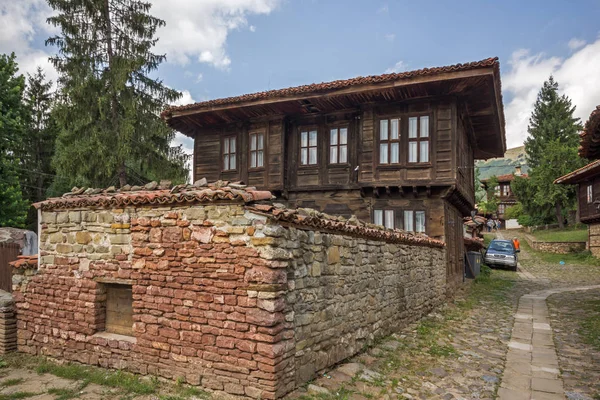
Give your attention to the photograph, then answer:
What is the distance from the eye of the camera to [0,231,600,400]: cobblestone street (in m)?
4.88

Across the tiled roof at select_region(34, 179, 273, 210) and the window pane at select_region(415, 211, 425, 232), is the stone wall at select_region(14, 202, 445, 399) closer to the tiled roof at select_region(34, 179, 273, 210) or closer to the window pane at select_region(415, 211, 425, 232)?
the tiled roof at select_region(34, 179, 273, 210)

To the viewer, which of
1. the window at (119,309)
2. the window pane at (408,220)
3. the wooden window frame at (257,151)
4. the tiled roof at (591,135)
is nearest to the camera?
the window at (119,309)

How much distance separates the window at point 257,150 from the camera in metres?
13.0

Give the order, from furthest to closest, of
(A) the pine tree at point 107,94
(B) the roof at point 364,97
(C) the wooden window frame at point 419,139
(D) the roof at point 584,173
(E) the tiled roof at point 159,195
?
(D) the roof at point 584,173
(A) the pine tree at point 107,94
(C) the wooden window frame at point 419,139
(B) the roof at point 364,97
(E) the tiled roof at point 159,195

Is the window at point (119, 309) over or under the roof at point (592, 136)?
under

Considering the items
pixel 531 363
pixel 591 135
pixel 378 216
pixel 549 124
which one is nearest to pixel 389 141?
pixel 378 216

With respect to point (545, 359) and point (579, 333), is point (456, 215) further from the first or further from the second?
point (545, 359)

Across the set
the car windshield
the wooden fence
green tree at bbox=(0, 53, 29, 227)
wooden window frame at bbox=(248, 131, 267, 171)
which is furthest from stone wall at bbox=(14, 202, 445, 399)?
the car windshield

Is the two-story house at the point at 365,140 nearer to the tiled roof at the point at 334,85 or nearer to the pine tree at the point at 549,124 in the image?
the tiled roof at the point at 334,85

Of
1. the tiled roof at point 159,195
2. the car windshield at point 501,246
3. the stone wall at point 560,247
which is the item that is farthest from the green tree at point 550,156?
the tiled roof at point 159,195

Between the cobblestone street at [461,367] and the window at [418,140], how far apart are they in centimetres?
421

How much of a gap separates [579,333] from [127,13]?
59.7 ft

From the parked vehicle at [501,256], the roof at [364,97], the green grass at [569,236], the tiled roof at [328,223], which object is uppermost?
the roof at [364,97]

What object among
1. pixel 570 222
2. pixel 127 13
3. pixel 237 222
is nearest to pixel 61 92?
pixel 127 13
